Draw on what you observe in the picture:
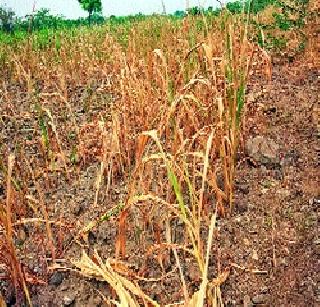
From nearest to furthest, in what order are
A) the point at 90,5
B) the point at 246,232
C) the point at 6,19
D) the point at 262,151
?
the point at 246,232 < the point at 262,151 < the point at 6,19 < the point at 90,5

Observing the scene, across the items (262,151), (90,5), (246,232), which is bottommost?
(246,232)

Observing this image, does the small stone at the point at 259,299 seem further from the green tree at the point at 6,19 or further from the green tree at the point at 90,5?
the green tree at the point at 90,5

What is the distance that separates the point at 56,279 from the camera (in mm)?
1632

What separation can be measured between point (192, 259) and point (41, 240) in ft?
1.70

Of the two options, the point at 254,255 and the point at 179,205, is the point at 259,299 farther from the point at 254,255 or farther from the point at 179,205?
the point at 179,205

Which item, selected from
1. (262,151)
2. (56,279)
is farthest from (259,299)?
(262,151)

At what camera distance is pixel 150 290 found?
1535 millimetres

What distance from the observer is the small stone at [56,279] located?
1.63 metres

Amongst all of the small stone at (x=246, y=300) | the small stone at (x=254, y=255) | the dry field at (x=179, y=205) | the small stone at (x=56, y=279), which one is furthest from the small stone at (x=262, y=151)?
the small stone at (x=56, y=279)

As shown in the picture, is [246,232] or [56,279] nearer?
[56,279]

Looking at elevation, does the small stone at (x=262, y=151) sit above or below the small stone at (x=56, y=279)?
above

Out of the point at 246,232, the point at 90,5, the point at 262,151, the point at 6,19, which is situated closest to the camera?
the point at 246,232

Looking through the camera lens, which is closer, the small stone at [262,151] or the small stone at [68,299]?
the small stone at [68,299]

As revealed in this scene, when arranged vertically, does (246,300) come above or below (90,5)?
below
